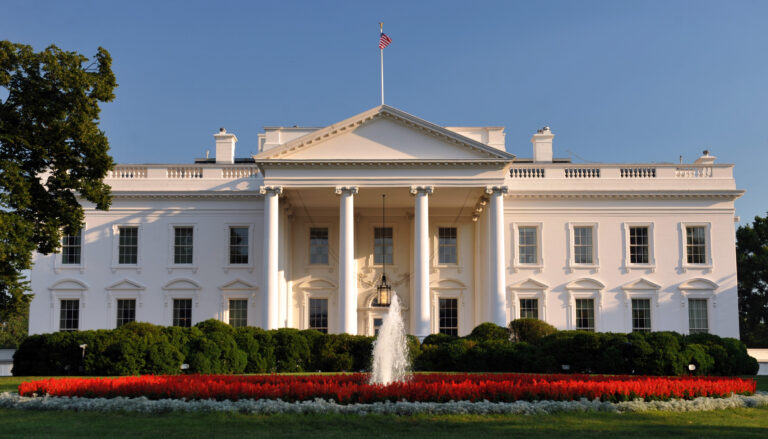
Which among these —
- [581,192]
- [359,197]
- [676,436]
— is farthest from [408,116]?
[676,436]

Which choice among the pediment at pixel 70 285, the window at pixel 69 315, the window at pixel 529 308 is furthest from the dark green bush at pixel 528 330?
the window at pixel 69 315

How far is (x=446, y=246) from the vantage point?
120ft

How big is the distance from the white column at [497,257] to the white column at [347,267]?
5910mm

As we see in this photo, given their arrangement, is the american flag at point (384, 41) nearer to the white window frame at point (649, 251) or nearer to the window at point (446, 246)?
the window at point (446, 246)

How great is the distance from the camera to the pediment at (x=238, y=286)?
35.1 metres

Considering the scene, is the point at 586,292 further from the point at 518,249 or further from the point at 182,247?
the point at 182,247

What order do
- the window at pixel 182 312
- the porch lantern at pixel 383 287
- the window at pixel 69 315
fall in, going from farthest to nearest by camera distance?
the window at pixel 182 312 → the window at pixel 69 315 → the porch lantern at pixel 383 287

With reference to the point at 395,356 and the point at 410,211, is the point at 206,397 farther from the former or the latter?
the point at 410,211

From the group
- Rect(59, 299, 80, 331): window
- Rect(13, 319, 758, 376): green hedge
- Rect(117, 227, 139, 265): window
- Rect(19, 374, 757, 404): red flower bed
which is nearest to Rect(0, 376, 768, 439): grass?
Rect(19, 374, 757, 404): red flower bed

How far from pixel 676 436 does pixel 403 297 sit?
25457 millimetres

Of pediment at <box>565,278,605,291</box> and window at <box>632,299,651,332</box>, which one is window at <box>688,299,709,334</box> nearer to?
window at <box>632,299,651,332</box>

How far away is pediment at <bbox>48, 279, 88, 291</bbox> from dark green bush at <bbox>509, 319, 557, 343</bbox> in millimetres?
20254

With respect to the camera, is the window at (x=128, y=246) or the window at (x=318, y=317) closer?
the window at (x=128, y=246)

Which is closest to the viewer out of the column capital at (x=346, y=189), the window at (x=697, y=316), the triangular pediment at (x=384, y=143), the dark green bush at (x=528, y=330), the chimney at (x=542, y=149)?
the dark green bush at (x=528, y=330)
